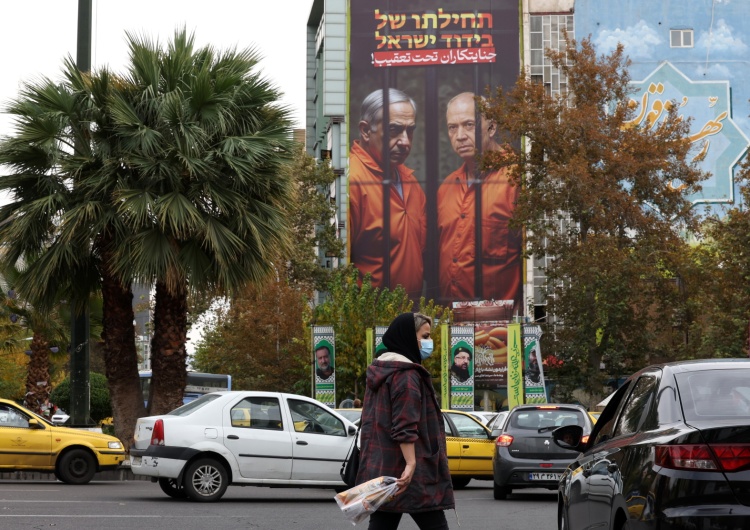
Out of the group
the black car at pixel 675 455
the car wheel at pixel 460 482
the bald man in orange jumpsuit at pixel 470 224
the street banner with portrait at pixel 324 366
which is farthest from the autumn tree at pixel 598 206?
the black car at pixel 675 455

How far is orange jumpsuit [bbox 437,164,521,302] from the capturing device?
232 feet

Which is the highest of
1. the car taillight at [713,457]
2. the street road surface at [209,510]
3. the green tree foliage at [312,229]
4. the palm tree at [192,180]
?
the green tree foliage at [312,229]

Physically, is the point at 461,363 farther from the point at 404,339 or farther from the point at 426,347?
the point at 404,339

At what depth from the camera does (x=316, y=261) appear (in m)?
65.6

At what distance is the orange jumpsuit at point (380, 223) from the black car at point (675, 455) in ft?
206

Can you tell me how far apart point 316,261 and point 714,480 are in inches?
2373

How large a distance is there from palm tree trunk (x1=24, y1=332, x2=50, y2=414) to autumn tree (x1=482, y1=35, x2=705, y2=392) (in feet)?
58.8

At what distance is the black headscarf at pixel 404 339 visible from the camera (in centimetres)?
721

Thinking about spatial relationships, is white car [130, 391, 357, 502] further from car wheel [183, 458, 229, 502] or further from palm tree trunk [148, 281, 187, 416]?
palm tree trunk [148, 281, 187, 416]

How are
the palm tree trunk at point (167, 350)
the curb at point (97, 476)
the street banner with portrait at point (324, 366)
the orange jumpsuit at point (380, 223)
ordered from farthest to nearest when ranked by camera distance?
the orange jumpsuit at point (380, 223) → the street banner with portrait at point (324, 366) → the palm tree trunk at point (167, 350) → the curb at point (97, 476)

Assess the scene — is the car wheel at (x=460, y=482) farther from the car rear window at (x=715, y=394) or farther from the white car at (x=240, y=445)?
the car rear window at (x=715, y=394)

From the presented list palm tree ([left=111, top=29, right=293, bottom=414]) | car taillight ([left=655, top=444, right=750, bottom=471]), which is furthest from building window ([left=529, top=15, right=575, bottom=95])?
car taillight ([left=655, top=444, right=750, bottom=471])

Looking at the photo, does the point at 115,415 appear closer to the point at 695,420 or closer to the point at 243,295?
the point at 243,295

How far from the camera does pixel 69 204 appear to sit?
2325 centimetres
